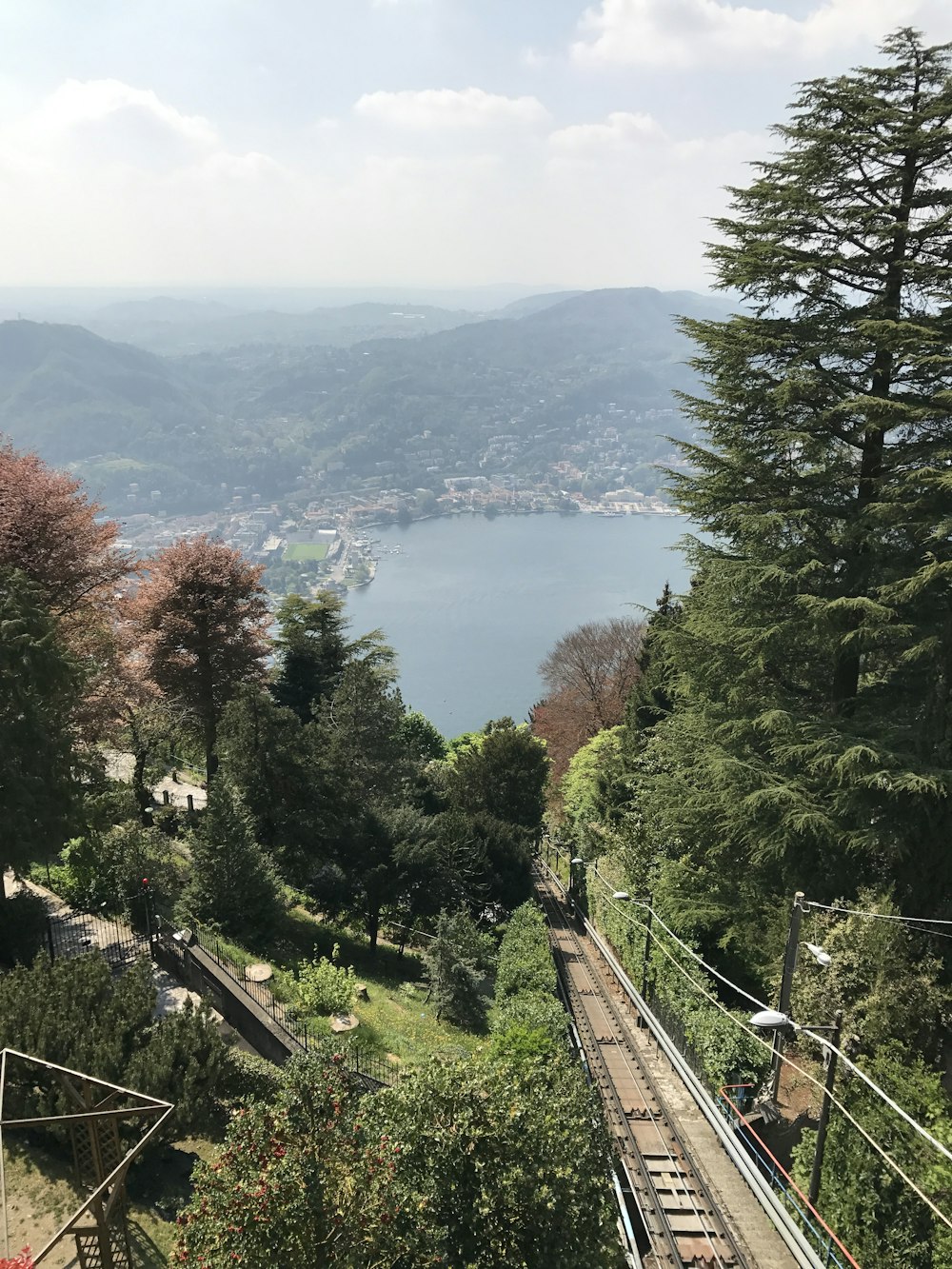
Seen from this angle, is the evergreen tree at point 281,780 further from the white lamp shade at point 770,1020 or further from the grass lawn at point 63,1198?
the white lamp shade at point 770,1020

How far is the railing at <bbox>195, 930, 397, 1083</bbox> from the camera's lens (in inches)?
510


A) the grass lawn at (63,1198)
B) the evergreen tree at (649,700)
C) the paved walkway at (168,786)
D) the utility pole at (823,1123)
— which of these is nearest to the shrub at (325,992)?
the grass lawn at (63,1198)

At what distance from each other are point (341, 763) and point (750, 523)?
14724mm

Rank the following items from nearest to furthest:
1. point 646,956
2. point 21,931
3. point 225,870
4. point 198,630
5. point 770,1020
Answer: point 770,1020, point 21,931, point 646,956, point 225,870, point 198,630

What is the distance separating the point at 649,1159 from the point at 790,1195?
7.79 feet

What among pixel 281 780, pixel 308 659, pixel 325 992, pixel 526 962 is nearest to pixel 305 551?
pixel 308 659

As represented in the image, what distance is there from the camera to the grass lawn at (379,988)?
1455 cm

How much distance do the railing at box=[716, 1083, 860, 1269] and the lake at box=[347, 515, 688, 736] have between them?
64819mm

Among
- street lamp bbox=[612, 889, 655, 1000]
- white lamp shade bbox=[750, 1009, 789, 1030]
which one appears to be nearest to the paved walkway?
street lamp bbox=[612, 889, 655, 1000]

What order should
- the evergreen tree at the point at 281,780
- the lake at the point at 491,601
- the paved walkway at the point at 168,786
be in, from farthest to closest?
the lake at the point at 491,601
the paved walkway at the point at 168,786
the evergreen tree at the point at 281,780

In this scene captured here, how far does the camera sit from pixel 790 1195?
10.7 m

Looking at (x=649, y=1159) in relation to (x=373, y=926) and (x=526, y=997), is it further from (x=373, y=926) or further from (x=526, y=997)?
(x=373, y=926)

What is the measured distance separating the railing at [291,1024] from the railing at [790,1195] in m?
5.62

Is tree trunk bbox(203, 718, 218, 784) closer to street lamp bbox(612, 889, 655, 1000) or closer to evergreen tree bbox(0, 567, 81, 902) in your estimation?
evergreen tree bbox(0, 567, 81, 902)
